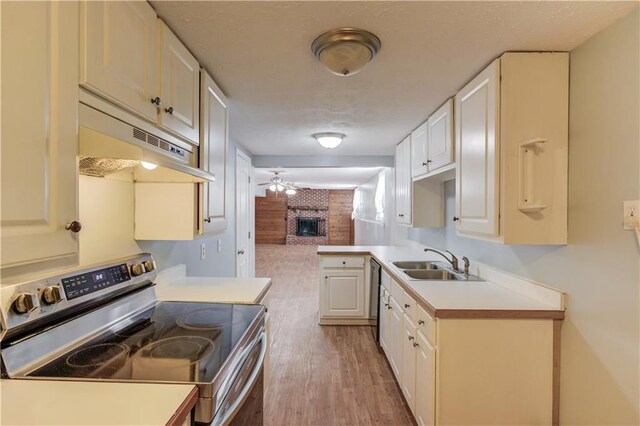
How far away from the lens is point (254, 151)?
4141 millimetres

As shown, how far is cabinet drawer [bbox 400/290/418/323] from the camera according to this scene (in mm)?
1944

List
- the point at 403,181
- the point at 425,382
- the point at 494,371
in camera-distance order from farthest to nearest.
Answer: the point at 403,181 → the point at 425,382 → the point at 494,371

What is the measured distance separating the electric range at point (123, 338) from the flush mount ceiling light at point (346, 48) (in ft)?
4.07

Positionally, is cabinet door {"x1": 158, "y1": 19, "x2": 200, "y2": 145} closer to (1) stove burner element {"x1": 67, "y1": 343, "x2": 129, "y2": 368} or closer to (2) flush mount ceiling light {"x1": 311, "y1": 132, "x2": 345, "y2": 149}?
(1) stove burner element {"x1": 67, "y1": 343, "x2": 129, "y2": 368}

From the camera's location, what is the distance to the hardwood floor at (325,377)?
213cm

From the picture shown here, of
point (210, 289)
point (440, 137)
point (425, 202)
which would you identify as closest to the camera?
point (210, 289)

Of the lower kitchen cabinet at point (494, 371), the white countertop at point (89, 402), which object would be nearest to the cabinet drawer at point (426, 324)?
the lower kitchen cabinet at point (494, 371)

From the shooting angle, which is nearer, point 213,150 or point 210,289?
point 213,150

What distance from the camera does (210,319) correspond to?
1.47 metres

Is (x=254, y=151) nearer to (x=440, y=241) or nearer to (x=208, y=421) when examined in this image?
(x=440, y=241)

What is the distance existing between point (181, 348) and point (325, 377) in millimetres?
1751

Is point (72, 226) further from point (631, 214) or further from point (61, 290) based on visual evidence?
point (631, 214)

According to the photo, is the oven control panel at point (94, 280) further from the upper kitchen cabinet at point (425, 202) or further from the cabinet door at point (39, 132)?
the upper kitchen cabinet at point (425, 202)

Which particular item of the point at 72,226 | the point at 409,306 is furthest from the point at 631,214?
the point at 72,226
